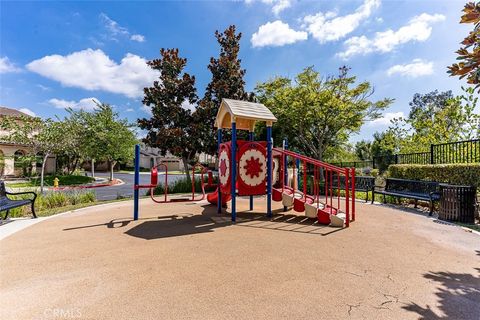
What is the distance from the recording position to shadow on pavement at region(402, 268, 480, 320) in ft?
8.11

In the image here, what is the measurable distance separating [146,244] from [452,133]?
47.5 ft

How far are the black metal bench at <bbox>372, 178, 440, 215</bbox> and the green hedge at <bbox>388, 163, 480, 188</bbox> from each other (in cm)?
Answer: 61

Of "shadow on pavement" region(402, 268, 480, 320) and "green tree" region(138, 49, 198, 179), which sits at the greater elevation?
"green tree" region(138, 49, 198, 179)

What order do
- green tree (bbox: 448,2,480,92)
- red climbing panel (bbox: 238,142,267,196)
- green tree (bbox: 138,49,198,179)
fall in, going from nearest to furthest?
green tree (bbox: 448,2,480,92) → red climbing panel (bbox: 238,142,267,196) → green tree (bbox: 138,49,198,179)

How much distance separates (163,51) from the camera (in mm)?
15109

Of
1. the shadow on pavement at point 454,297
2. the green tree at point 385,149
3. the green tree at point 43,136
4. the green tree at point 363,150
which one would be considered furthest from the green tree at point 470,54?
the green tree at point 363,150

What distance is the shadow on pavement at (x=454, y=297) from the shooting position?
247 cm

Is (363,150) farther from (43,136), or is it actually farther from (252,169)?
(43,136)

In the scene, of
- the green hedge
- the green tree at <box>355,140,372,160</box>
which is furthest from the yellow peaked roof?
the green tree at <box>355,140,372,160</box>

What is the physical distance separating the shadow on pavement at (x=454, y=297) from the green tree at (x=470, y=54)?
218 centimetres

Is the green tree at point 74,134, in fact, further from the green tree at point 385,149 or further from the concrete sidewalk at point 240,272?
the green tree at point 385,149

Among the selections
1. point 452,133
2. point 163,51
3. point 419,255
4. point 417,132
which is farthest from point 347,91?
point 419,255

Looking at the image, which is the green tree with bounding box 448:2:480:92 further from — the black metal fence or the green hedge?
the black metal fence

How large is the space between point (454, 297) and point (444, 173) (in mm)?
6698
